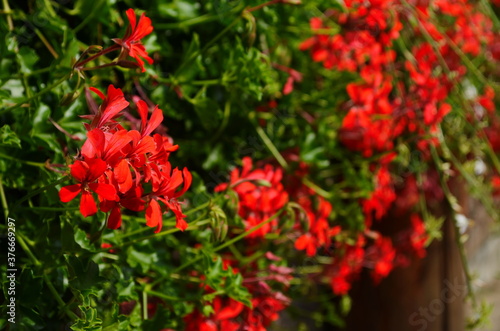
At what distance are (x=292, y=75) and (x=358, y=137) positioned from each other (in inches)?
7.5

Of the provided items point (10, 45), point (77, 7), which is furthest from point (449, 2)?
point (10, 45)

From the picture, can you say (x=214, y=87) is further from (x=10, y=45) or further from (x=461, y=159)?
(x=461, y=159)

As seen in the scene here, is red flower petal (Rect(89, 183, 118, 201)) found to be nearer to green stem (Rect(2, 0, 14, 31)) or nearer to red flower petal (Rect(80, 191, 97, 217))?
red flower petal (Rect(80, 191, 97, 217))

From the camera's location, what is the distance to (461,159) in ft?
4.60

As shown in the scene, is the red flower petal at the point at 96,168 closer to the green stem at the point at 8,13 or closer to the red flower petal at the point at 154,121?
the red flower petal at the point at 154,121

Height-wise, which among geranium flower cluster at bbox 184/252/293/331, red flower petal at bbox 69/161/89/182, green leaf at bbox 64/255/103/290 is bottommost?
geranium flower cluster at bbox 184/252/293/331

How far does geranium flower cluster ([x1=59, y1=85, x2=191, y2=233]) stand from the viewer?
0.50m

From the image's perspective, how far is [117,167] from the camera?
513 millimetres
